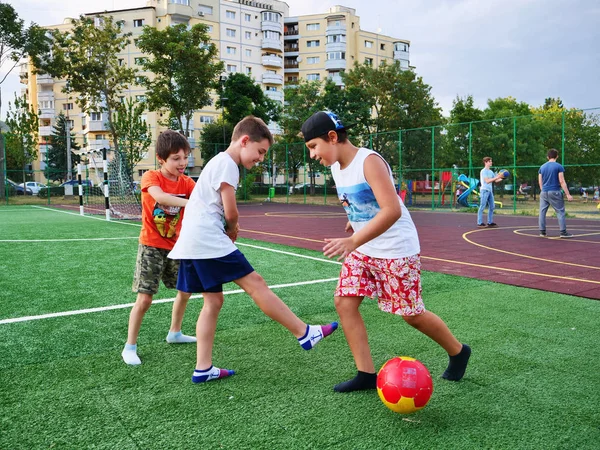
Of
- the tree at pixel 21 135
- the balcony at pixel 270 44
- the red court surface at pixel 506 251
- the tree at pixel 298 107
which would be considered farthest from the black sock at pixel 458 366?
the balcony at pixel 270 44

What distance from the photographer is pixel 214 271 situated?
3.35 meters

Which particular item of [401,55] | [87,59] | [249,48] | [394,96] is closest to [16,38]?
[87,59]

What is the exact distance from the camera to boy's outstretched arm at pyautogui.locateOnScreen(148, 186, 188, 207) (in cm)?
380

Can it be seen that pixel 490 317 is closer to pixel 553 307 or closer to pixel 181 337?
pixel 553 307

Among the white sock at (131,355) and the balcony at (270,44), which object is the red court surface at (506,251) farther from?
the balcony at (270,44)

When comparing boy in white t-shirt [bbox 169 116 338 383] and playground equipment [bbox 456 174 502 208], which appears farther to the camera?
playground equipment [bbox 456 174 502 208]

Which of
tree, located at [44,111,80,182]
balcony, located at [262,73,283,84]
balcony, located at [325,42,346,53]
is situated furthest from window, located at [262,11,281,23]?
tree, located at [44,111,80,182]

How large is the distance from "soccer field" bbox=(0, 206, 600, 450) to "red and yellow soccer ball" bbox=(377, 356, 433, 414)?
83 mm

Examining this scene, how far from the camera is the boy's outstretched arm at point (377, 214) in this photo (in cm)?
274

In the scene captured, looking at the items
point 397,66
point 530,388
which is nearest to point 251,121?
point 530,388

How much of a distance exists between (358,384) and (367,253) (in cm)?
77

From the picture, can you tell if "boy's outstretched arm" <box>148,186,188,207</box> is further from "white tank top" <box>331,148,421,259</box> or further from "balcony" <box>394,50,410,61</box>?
A: "balcony" <box>394,50,410,61</box>

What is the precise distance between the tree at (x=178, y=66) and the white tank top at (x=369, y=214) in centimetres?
3019

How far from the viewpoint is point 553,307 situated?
17.2 ft
